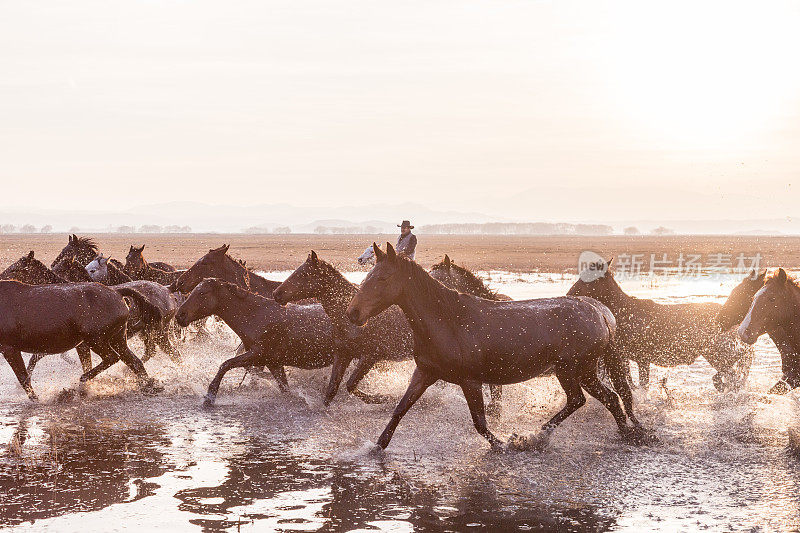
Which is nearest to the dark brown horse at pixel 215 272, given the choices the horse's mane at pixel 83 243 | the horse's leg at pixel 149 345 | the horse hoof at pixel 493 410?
the horse's leg at pixel 149 345

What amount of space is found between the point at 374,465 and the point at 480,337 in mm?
1639

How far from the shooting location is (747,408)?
34.2ft

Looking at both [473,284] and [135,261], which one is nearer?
[473,284]

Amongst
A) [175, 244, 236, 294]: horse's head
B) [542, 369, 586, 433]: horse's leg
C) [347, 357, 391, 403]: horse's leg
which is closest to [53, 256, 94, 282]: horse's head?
[175, 244, 236, 294]: horse's head

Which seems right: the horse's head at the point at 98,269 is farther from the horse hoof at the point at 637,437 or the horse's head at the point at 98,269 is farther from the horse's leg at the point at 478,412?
the horse hoof at the point at 637,437

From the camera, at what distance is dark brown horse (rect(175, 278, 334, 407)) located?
1133 cm

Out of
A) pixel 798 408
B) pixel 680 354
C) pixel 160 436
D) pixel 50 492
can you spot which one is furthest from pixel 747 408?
pixel 50 492

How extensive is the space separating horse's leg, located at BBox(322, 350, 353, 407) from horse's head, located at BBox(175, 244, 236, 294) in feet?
11.2

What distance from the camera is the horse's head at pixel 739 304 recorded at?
11.2 metres

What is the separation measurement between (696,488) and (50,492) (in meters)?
5.52

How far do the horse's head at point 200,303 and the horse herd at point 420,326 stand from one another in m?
0.01

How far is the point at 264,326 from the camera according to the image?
11406mm

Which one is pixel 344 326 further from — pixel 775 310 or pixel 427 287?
pixel 775 310

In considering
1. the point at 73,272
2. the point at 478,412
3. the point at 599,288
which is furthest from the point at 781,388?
the point at 73,272
